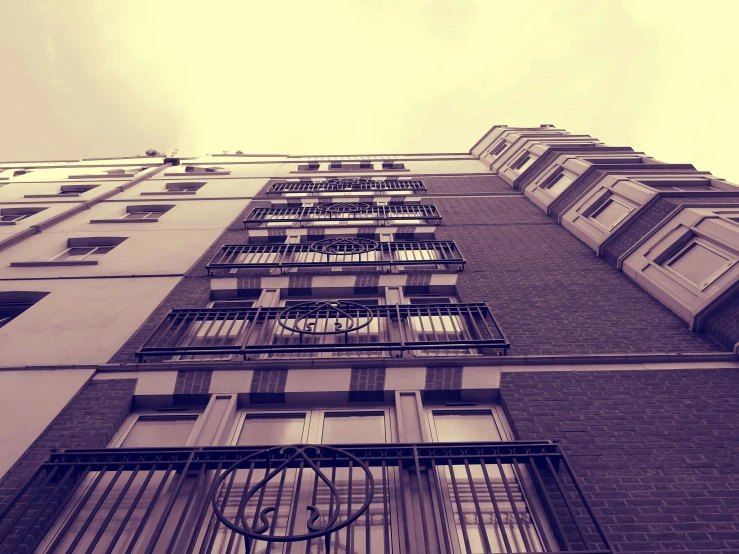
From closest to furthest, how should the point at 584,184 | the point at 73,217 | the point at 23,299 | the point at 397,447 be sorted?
1. the point at 397,447
2. the point at 23,299
3. the point at 584,184
4. the point at 73,217

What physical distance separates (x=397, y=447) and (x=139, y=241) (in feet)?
29.5

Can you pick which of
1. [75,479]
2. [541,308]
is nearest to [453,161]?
[541,308]

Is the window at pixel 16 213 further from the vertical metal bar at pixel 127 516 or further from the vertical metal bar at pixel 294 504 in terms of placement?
the vertical metal bar at pixel 294 504

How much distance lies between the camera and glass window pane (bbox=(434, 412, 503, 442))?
215 inches

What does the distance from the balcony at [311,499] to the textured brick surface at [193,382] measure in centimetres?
118

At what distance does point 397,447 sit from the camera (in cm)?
468

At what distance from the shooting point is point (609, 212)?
1051cm

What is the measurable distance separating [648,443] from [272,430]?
4544 mm

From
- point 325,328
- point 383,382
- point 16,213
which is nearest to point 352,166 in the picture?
point 16,213

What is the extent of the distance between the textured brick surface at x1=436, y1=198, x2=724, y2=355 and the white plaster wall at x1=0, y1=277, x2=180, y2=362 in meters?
6.02

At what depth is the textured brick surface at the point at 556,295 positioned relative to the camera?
6.61 metres

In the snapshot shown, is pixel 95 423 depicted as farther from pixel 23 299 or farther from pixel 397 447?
pixel 23 299

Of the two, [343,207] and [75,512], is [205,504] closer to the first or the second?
[75,512]

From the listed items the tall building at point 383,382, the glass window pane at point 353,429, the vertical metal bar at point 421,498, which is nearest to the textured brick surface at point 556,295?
the tall building at point 383,382
